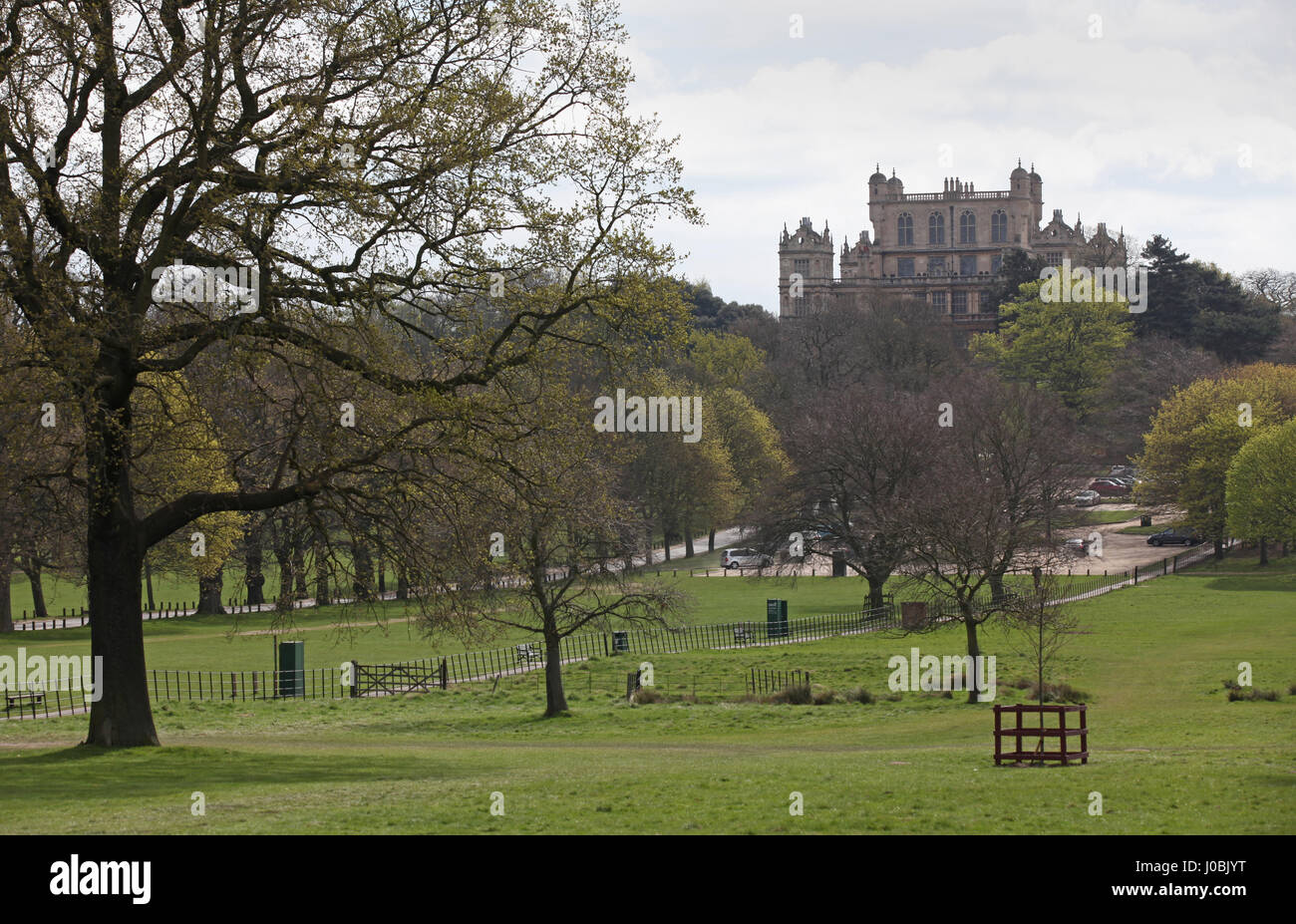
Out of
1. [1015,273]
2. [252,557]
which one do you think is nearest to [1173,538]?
[1015,273]

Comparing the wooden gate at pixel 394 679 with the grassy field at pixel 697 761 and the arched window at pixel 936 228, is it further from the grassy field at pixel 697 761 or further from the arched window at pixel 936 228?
the arched window at pixel 936 228

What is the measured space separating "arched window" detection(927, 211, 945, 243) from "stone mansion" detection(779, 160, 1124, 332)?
6cm

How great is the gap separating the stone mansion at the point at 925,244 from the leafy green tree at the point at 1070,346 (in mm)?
47114

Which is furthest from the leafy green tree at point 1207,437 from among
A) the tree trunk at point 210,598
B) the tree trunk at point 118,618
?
the tree trunk at point 118,618

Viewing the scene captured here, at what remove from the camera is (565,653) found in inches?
1938

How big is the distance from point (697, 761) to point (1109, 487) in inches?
3558

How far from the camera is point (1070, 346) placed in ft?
346

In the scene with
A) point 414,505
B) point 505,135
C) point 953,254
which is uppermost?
point 953,254

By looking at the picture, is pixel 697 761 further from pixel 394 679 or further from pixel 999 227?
pixel 999 227

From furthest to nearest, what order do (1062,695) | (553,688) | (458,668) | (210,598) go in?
(210,598)
(458,668)
(553,688)
(1062,695)

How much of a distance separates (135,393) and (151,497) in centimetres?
186

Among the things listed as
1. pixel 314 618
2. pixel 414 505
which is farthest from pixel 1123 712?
pixel 314 618

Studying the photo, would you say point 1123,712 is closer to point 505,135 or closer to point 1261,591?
point 505,135

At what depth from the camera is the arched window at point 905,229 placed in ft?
526
